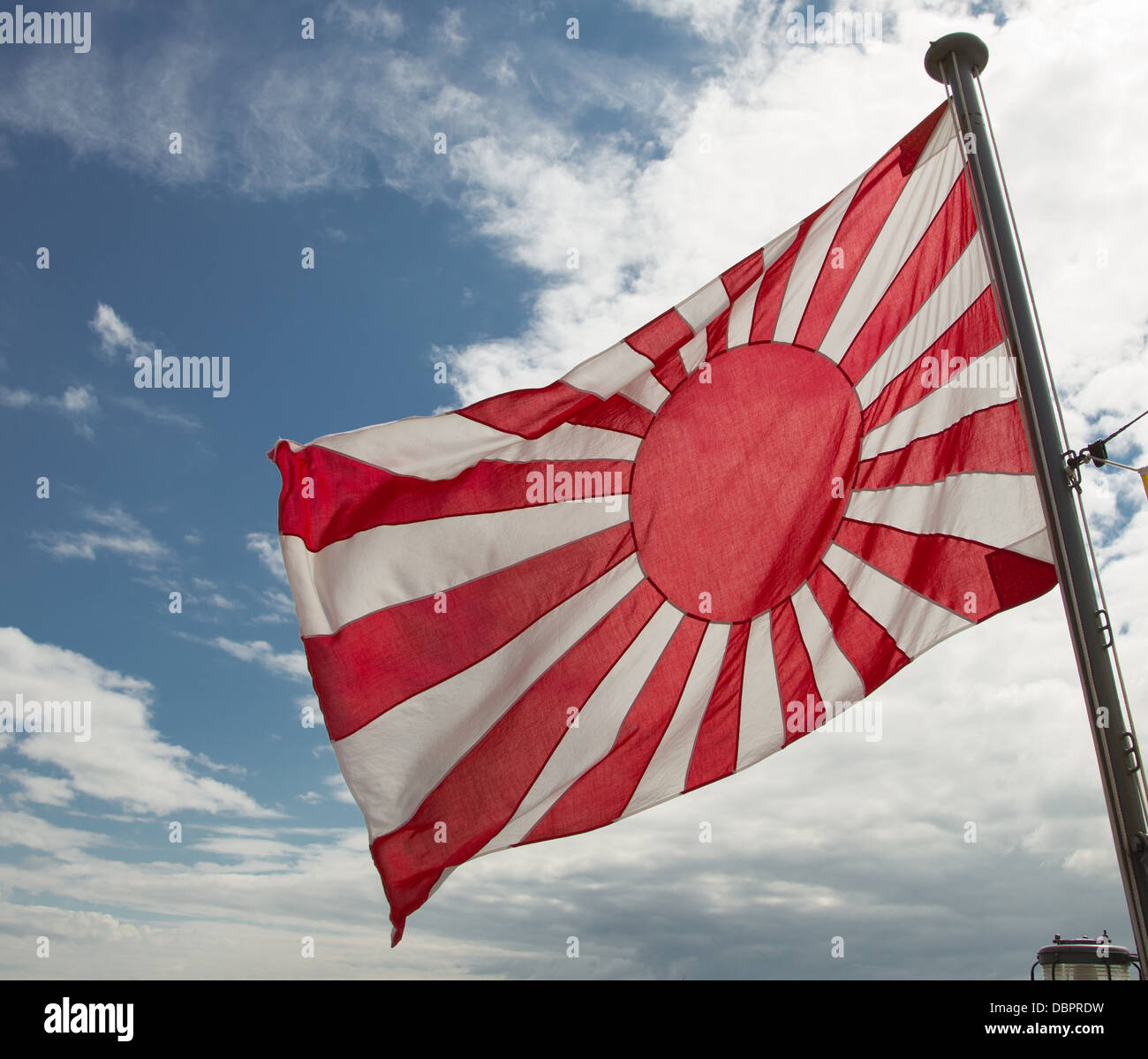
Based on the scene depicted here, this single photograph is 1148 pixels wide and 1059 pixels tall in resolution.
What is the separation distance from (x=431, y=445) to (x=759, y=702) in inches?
117

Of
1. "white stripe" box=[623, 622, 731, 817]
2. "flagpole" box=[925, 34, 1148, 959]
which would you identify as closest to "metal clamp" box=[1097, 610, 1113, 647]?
"flagpole" box=[925, 34, 1148, 959]

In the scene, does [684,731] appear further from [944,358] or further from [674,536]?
[944,358]

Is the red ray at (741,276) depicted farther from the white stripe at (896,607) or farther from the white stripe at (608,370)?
the white stripe at (896,607)

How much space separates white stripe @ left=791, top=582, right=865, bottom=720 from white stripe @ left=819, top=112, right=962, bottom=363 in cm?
185

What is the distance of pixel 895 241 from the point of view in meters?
7.10

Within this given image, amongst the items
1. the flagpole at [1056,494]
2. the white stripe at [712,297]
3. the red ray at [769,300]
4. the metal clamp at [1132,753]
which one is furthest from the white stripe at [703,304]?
the metal clamp at [1132,753]

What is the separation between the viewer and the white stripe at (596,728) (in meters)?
6.62

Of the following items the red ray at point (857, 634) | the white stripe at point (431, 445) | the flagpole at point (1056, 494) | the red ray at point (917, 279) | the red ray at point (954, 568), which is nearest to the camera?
the flagpole at point (1056, 494)

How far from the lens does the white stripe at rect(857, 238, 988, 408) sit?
6.78 meters

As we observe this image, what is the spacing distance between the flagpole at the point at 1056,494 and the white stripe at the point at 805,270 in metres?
1.12

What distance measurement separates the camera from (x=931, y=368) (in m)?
6.83
